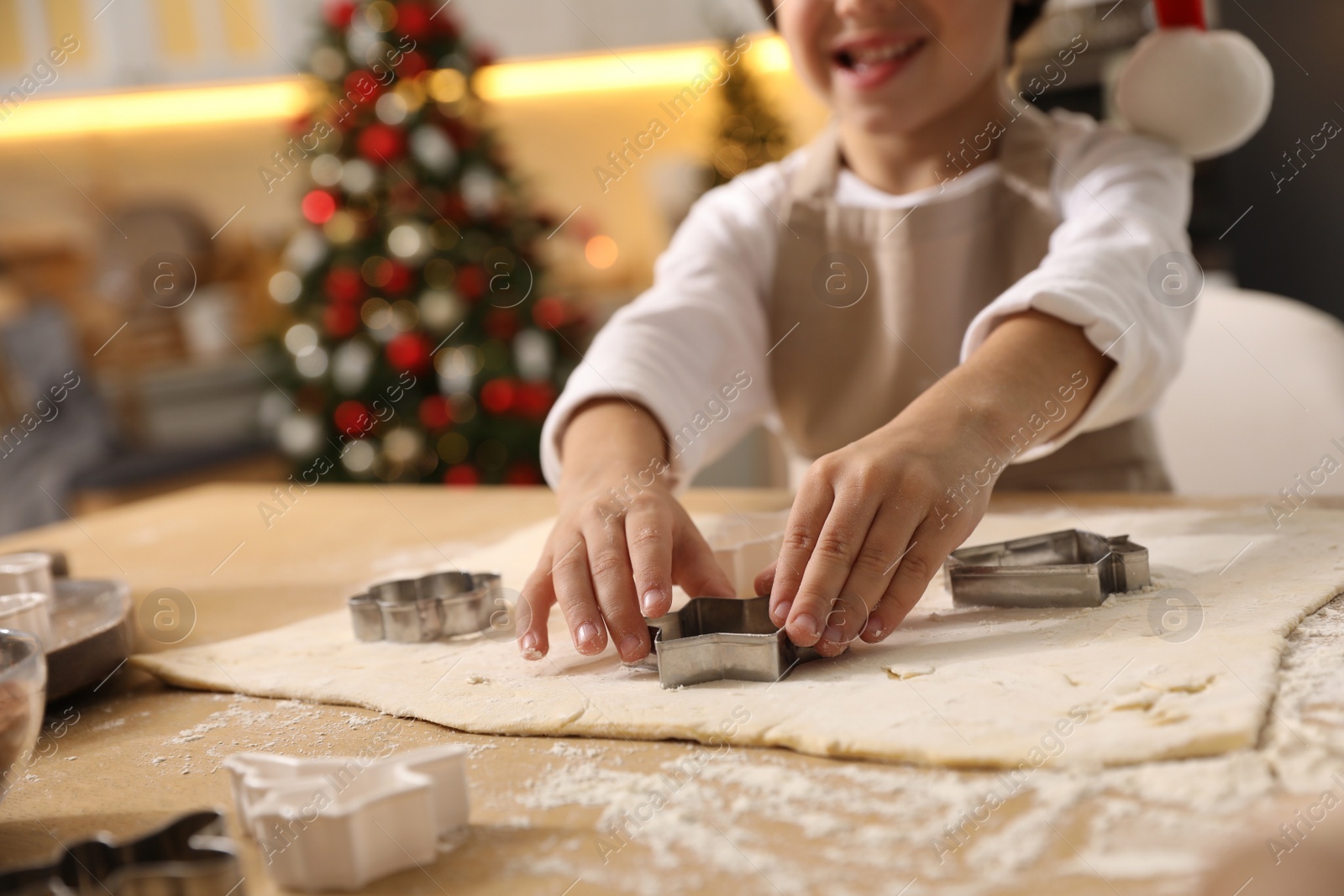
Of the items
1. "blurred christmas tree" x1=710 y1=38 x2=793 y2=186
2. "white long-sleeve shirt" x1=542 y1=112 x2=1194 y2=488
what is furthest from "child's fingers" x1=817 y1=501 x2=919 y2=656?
"blurred christmas tree" x1=710 y1=38 x2=793 y2=186

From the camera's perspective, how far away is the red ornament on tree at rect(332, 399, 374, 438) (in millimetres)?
2711

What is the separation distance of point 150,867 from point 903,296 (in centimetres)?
93

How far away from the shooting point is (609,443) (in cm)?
90

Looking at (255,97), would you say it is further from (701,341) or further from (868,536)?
A: (868,536)

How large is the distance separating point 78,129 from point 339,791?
14.5 feet

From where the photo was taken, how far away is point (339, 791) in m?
0.47

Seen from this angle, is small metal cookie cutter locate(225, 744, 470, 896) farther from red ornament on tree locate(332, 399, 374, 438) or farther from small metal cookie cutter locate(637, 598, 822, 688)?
red ornament on tree locate(332, 399, 374, 438)

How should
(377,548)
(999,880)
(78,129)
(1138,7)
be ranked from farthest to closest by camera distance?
(78,129) < (1138,7) < (377,548) < (999,880)

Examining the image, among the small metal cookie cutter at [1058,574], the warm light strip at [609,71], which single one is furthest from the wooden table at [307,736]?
the warm light strip at [609,71]

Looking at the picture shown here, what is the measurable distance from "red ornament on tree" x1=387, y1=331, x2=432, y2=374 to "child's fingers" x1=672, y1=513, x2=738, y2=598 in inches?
79.0

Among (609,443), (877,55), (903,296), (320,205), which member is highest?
(320,205)

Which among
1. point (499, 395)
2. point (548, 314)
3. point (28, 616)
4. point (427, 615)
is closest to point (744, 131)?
point (548, 314)

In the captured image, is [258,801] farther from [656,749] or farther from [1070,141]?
[1070,141]

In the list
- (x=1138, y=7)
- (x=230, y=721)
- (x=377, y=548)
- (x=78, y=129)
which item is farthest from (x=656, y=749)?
(x=78, y=129)
